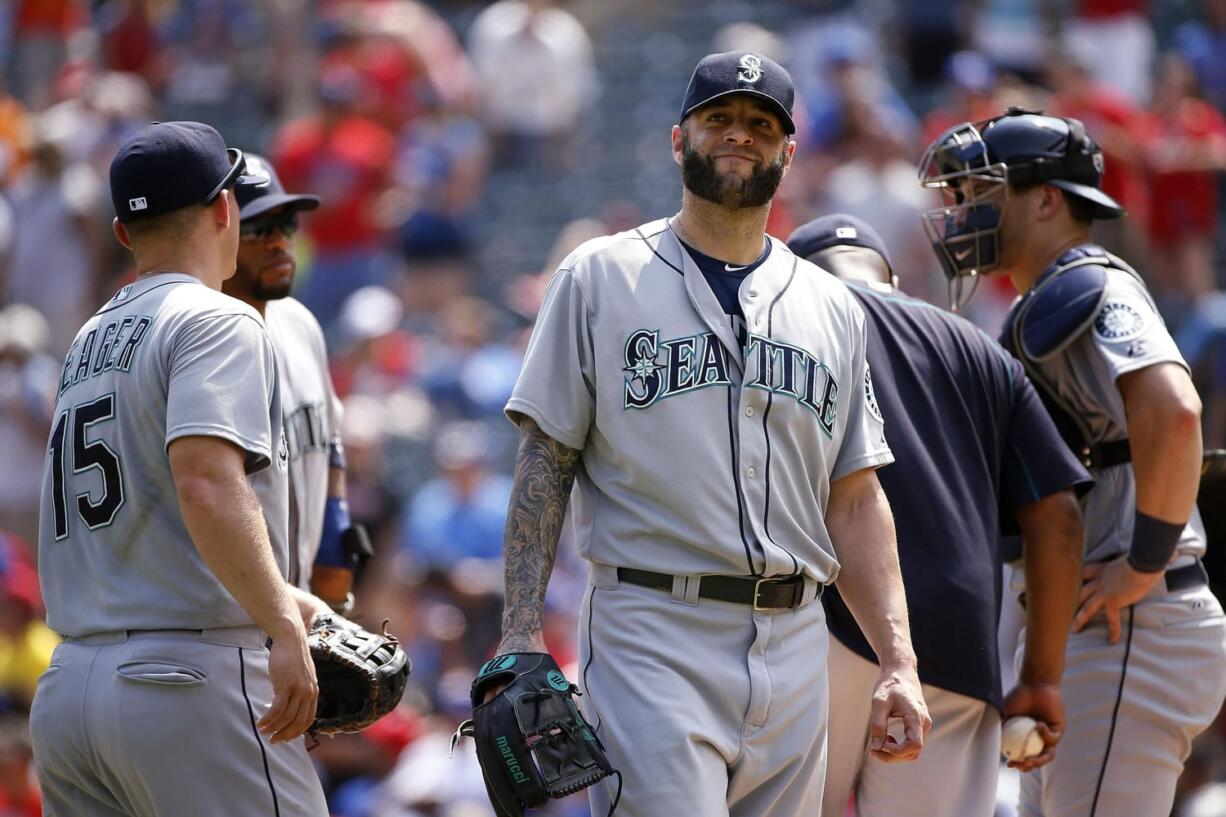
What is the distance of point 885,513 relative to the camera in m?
4.16

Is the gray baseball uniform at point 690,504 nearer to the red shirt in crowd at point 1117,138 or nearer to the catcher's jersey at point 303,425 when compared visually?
the catcher's jersey at point 303,425

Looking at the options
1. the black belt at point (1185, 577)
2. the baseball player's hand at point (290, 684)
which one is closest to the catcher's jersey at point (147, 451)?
the baseball player's hand at point (290, 684)

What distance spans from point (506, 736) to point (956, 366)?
5.78ft

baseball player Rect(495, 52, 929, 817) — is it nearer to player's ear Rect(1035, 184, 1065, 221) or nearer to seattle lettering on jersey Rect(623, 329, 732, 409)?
seattle lettering on jersey Rect(623, 329, 732, 409)

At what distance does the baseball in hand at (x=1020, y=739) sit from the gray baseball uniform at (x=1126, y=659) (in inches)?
11.0

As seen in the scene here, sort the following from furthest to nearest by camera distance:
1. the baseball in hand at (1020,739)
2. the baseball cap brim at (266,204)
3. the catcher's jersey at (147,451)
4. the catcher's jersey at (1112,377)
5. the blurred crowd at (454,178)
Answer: the blurred crowd at (454,178) → the baseball cap brim at (266,204) → the catcher's jersey at (1112,377) → the baseball in hand at (1020,739) → the catcher's jersey at (147,451)

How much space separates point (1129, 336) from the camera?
15.8ft

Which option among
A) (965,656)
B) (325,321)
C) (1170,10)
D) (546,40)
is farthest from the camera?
(1170,10)

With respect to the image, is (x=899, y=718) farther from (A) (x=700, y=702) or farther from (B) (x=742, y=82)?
(B) (x=742, y=82)

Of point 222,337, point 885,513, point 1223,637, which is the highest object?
point 222,337

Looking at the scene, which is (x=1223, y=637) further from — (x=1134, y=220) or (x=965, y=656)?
(x=1134, y=220)

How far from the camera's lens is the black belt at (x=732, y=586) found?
388cm

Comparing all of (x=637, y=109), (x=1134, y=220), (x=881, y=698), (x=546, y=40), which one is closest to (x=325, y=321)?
(x=546, y=40)

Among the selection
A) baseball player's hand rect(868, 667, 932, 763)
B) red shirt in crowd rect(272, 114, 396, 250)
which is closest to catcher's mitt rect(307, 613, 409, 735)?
baseball player's hand rect(868, 667, 932, 763)
